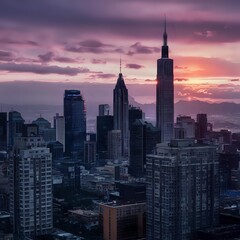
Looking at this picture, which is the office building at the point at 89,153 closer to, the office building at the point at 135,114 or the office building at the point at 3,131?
the office building at the point at 135,114

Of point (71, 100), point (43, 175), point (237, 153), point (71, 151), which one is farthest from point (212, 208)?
point (71, 100)

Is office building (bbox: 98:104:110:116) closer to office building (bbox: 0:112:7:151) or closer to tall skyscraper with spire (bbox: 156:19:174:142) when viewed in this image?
tall skyscraper with spire (bbox: 156:19:174:142)

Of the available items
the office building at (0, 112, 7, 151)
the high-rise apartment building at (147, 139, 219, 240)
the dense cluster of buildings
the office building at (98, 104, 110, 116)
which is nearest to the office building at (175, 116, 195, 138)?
the dense cluster of buildings

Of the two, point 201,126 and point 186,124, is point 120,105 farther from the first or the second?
point 201,126

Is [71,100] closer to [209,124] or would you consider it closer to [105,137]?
[105,137]

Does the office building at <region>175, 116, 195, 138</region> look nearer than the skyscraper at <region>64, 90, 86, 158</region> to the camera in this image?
Yes

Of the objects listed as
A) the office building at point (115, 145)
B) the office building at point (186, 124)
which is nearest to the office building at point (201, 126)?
the office building at point (186, 124)

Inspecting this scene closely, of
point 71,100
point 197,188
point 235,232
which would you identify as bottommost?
point 235,232
